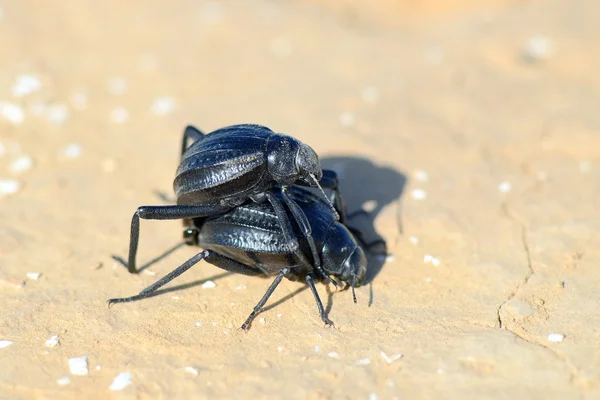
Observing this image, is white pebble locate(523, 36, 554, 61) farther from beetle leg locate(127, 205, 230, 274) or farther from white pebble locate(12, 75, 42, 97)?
white pebble locate(12, 75, 42, 97)

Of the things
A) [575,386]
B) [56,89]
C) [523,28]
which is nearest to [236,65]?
[56,89]

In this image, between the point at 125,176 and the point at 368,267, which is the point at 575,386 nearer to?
→ the point at 368,267

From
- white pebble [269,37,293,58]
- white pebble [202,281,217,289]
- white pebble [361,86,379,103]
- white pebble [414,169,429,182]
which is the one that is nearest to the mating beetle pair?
white pebble [202,281,217,289]

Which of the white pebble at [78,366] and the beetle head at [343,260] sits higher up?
the beetle head at [343,260]

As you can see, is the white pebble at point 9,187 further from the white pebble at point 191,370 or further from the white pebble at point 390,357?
the white pebble at point 390,357

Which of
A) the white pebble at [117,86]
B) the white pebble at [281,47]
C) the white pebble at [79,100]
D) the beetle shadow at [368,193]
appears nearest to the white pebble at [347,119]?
the beetle shadow at [368,193]

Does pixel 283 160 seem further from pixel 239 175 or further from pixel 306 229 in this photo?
pixel 306 229
